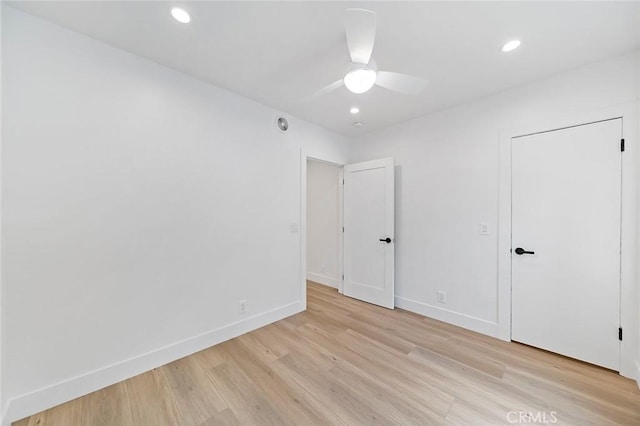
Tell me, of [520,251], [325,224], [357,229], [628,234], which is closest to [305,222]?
[357,229]

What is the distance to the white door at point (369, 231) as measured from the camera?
322 centimetres

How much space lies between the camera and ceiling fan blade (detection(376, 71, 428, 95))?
5.26ft

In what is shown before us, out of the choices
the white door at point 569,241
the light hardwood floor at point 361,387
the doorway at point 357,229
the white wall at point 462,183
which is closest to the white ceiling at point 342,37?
the white wall at point 462,183

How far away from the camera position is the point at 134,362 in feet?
6.10

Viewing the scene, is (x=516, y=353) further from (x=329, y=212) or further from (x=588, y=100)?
(x=329, y=212)

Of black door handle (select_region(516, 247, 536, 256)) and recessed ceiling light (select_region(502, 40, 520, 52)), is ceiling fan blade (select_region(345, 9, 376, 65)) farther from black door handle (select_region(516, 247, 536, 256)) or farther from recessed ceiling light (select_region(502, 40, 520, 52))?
black door handle (select_region(516, 247, 536, 256))

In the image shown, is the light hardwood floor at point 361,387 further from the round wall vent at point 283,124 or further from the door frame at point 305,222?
the round wall vent at point 283,124

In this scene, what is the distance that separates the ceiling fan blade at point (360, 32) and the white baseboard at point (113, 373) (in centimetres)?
265

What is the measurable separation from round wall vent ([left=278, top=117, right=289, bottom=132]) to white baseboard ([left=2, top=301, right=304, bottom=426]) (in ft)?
7.40

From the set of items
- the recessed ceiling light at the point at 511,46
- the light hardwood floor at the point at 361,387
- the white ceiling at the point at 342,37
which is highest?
the white ceiling at the point at 342,37

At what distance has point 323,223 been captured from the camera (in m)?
4.33

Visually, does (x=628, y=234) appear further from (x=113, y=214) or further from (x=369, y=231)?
(x=113, y=214)

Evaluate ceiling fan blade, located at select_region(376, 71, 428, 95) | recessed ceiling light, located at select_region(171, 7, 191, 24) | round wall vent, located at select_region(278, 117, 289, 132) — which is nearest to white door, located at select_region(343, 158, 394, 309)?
round wall vent, located at select_region(278, 117, 289, 132)

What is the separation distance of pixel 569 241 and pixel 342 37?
2.62 meters
